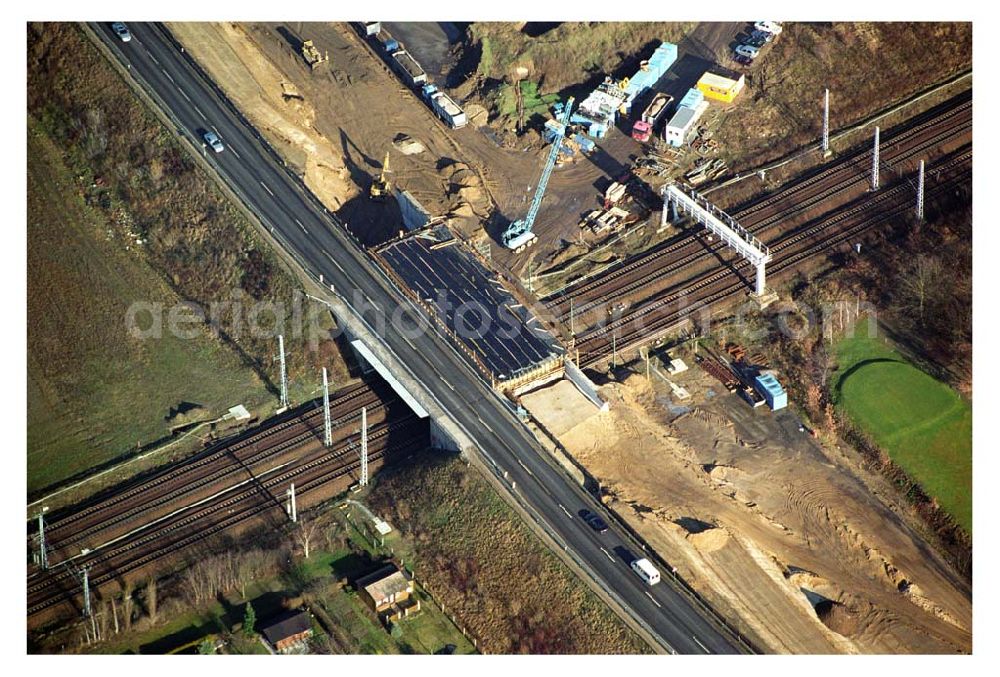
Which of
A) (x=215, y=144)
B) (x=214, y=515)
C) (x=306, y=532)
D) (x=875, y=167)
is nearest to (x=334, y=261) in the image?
(x=215, y=144)

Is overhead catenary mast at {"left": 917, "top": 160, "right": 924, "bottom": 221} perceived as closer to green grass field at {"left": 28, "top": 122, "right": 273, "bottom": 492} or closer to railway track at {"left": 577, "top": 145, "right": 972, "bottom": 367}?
railway track at {"left": 577, "top": 145, "right": 972, "bottom": 367}

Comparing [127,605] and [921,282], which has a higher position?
[127,605]

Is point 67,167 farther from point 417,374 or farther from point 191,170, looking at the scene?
point 417,374

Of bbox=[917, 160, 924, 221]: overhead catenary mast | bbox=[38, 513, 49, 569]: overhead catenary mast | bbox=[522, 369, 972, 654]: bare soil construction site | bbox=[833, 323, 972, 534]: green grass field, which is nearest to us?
bbox=[522, 369, 972, 654]: bare soil construction site

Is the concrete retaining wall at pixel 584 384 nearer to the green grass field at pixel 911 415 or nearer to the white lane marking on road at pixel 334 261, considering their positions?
the green grass field at pixel 911 415

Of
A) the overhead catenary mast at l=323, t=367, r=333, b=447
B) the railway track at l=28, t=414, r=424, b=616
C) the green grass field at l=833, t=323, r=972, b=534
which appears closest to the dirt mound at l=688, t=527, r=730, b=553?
the green grass field at l=833, t=323, r=972, b=534

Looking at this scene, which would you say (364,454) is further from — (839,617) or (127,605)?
(839,617)

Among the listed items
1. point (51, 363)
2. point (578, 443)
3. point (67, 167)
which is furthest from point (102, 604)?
point (67, 167)
